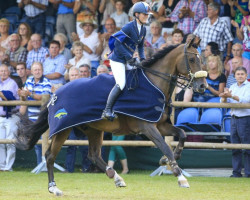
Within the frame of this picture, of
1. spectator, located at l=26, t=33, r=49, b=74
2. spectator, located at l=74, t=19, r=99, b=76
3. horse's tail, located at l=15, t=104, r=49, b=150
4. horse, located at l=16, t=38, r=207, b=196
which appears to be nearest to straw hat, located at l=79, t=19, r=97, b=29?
spectator, located at l=74, t=19, r=99, b=76

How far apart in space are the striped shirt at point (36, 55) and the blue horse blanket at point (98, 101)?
18.2 ft

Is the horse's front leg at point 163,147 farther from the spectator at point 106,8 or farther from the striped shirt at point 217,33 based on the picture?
the spectator at point 106,8

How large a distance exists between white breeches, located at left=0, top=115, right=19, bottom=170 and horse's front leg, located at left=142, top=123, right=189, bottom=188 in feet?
15.2

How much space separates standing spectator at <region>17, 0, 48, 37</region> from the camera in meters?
17.5

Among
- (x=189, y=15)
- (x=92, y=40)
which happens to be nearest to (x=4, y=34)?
(x=92, y=40)

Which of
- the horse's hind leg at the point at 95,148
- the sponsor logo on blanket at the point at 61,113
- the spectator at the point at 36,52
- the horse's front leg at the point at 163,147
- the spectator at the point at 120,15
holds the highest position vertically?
the spectator at the point at 120,15

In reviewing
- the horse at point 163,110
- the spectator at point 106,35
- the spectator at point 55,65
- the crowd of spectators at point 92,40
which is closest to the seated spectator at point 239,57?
the crowd of spectators at point 92,40

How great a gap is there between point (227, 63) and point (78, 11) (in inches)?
186

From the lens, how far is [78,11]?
1709 centimetres

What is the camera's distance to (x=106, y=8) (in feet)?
55.3

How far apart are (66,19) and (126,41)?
24.5ft

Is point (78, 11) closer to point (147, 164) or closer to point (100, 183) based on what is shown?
point (147, 164)

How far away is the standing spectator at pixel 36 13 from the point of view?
57.3ft

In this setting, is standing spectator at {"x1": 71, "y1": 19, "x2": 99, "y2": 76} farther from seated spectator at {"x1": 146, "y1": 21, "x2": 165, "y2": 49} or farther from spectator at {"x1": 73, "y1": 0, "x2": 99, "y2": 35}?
seated spectator at {"x1": 146, "y1": 21, "x2": 165, "y2": 49}
